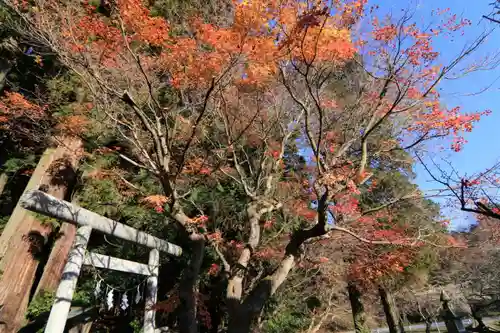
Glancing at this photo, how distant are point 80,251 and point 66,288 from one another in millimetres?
492

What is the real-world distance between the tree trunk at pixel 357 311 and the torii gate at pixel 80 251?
7.99 meters

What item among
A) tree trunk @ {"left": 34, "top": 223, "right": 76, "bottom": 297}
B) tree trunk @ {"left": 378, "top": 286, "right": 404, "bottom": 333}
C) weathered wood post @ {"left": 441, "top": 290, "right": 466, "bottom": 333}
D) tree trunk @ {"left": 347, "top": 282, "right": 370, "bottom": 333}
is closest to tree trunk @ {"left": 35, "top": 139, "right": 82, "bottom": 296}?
tree trunk @ {"left": 34, "top": 223, "right": 76, "bottom": 297}

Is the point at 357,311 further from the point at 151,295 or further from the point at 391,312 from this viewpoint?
the point at 151,295

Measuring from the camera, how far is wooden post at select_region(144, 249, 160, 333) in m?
4.99

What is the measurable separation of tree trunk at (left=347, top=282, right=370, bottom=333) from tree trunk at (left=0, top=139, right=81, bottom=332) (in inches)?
394

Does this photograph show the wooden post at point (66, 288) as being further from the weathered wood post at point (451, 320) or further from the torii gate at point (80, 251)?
the weathered wood post at point (451, 320)

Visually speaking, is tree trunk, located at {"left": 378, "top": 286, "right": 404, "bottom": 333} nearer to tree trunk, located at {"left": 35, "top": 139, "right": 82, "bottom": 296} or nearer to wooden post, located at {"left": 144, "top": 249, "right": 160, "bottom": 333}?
wooden post, located at {"left": 144, "top": 249, "right": 160, "bottom": 333}

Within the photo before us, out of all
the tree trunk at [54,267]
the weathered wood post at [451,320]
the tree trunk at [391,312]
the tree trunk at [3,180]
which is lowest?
the weathered wood post at [451,320]

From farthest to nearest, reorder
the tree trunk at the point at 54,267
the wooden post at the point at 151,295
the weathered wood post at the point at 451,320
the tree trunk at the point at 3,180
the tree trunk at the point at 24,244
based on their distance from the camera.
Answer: the tree trunk at the point at 3,180 → the tree trunk at the point at 54,267 → the tree trunk at the point at 24,244 → the weathered wood post at the point at 451,320 → the wooden post at the point at 151,295

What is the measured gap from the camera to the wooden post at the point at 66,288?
368cm

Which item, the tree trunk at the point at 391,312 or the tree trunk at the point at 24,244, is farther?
the tree trunk at the point at 391,312

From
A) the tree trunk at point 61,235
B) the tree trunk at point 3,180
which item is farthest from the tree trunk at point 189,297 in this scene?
the tree trunk at point 3,180

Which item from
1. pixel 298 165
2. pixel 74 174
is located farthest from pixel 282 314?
pixel 74 174

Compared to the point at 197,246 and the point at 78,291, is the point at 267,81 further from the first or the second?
the point at 78,291
